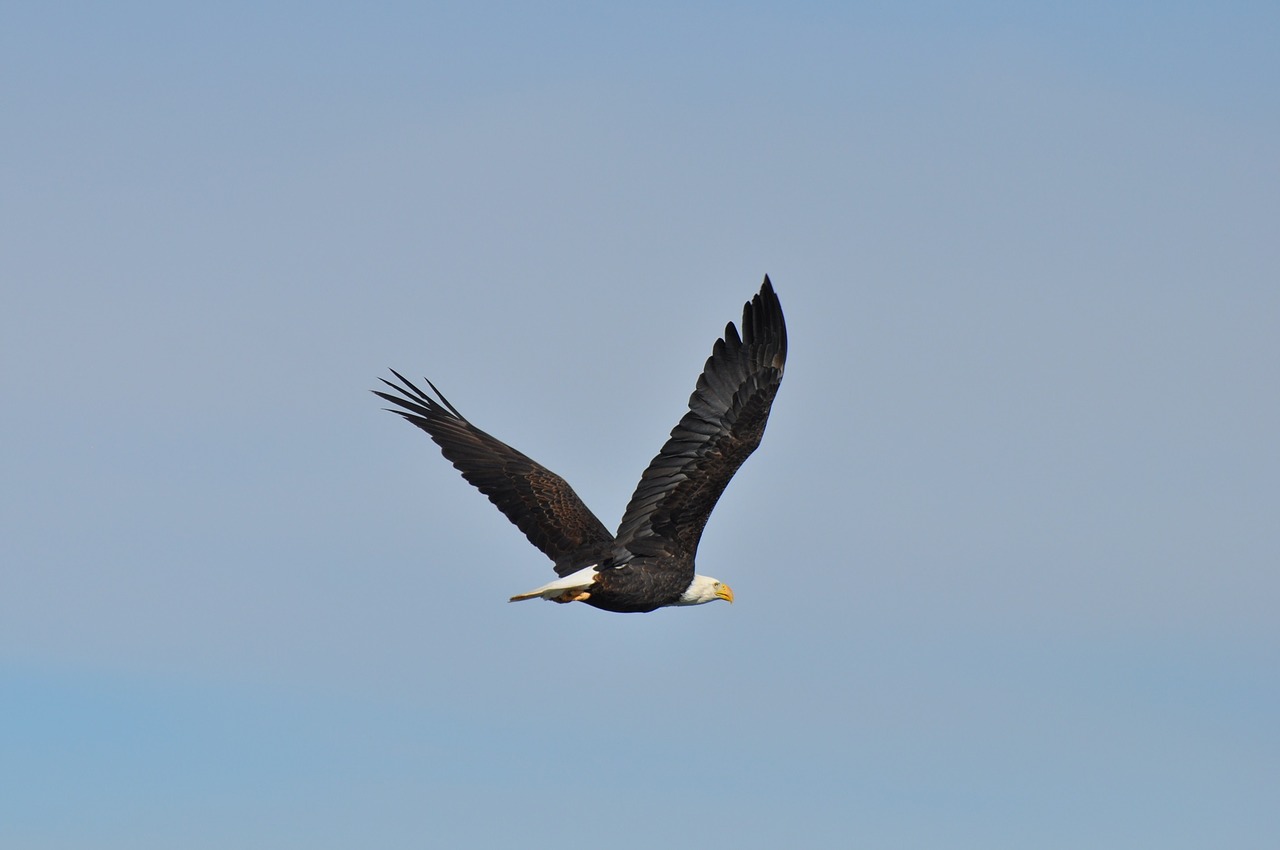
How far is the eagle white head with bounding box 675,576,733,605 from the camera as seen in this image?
21094 millimetres

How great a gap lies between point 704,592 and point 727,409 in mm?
2251

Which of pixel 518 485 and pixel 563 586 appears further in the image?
pixel 518 485

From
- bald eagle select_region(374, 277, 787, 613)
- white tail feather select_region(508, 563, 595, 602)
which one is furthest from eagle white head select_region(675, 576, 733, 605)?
white tail feather select_region(508, 563, 595, 602)

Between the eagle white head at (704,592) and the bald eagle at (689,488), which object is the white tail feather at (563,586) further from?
the eagle white head at (704,592)

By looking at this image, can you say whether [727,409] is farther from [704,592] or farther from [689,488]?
[704,592]

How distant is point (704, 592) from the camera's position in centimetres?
2122

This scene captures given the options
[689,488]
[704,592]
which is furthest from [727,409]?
[704,592]

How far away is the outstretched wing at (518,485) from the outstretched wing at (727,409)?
1498mm

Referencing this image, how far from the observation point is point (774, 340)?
65.7ft

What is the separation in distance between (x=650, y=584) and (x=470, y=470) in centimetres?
375

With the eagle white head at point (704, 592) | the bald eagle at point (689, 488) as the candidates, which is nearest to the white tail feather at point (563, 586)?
the bald eagle at point (689, 488)

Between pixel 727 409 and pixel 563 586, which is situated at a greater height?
pixel 727 409

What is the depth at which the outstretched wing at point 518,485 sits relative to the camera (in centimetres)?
2227

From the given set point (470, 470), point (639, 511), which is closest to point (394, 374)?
point (470, 470)
